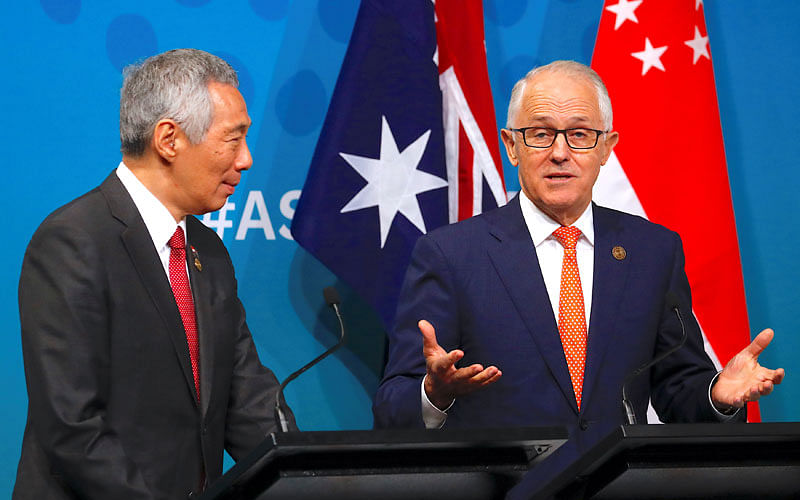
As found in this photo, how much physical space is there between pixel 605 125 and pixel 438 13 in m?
0.97

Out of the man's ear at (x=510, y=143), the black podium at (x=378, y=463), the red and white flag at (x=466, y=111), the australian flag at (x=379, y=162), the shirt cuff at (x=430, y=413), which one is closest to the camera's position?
the black podium at (x=378, y=463)

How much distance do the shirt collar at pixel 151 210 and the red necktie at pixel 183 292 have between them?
38 millimetres

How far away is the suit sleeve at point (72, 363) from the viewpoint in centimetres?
184

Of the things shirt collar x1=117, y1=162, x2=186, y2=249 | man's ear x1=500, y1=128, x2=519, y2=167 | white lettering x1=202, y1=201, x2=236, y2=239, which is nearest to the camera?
shirt collar x1=117, y1=162, x2=186, y2=249

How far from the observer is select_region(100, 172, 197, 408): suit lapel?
204 cm

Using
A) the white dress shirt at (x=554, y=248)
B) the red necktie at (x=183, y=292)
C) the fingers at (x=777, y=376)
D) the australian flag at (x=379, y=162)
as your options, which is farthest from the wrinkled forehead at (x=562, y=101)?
the red necktie at (x=183, y=292)

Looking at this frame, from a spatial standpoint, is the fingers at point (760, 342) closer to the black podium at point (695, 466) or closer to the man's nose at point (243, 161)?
the black podium at point (695, 466)

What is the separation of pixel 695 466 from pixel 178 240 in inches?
48.5

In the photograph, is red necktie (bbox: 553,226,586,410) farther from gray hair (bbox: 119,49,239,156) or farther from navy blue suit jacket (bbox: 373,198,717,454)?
gray hair (bbox: 119,49,239,156)

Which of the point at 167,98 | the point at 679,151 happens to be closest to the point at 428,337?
the point at 167,98

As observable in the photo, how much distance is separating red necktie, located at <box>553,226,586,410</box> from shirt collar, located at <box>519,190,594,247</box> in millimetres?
74

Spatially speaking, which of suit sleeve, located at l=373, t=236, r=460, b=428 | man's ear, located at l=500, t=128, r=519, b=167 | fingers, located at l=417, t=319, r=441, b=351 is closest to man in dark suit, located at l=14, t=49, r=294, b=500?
suit sleeve, located at l=373, t=236, r=460, b=428

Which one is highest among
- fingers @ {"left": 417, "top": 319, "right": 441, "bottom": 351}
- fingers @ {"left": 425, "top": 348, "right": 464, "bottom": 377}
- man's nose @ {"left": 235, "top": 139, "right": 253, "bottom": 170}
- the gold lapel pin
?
man's nose @ {"left": 235, "top": 139, "right": 253, "bottom": 170}

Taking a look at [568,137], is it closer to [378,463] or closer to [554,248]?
[554,248]
